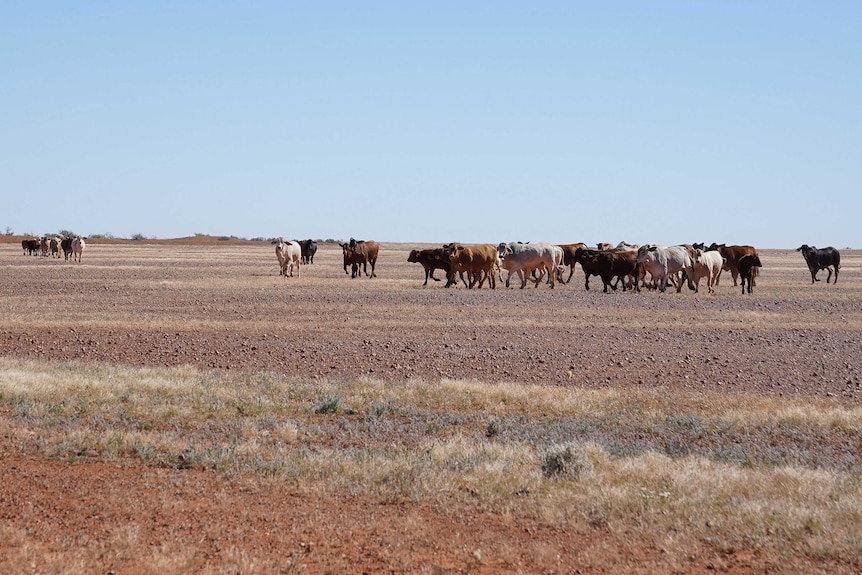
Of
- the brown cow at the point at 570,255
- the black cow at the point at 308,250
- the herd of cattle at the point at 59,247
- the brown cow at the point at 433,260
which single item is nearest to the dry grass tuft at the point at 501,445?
the brown cow at the point at 433,260

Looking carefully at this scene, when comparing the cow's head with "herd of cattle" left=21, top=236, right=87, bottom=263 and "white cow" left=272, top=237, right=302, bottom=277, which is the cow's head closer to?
"white cow" left=272, top=237, right=302, bottom=277

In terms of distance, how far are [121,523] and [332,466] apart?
2.16 metres

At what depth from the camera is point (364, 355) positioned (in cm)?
1683

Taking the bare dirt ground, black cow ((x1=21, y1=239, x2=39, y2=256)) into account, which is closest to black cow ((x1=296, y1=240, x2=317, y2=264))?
the bare dirt ground

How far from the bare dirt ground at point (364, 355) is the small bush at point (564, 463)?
129 cm

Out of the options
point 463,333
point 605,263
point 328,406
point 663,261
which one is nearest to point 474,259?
point 605,263

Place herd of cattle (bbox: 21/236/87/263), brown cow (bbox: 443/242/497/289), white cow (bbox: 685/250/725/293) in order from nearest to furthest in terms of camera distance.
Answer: white cow (bbox: 685/250/725/293), brown cow (bbox: 443/242/497/289), herd of cattle (bbox: 21/236/87/263)

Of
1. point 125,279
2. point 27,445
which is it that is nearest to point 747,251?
point 125,279

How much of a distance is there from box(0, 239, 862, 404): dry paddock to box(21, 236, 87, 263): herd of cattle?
24708 millimetres

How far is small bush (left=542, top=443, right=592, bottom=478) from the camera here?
27.9 feet

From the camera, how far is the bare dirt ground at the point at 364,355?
21.6 ft

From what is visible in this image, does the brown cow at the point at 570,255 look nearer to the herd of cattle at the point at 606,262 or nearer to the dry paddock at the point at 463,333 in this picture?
the herd of cattle at the point at 606,262

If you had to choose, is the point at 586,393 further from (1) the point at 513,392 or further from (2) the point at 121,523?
(2) the point at 121,523

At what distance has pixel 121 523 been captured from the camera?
6.94m
